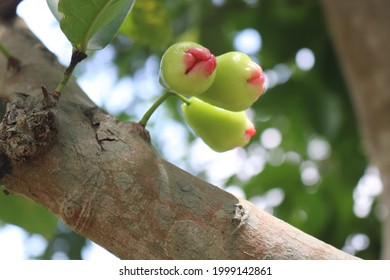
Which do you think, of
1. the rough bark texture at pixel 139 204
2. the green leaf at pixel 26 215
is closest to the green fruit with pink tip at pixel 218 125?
the rough bark texture at pixel 139 204

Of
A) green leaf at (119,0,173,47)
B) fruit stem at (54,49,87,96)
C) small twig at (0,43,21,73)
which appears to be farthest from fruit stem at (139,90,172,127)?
green leaf at (119,0,173,47)

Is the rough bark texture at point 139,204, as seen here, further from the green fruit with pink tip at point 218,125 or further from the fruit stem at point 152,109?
the green fruit with pink tip at point 218,125

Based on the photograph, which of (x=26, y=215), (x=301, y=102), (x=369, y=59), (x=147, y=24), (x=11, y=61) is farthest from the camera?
(x=301, y=102)

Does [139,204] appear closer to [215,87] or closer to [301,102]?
[215,87]

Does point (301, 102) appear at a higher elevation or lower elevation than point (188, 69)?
lower

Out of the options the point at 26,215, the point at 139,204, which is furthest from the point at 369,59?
the point at 139,204
